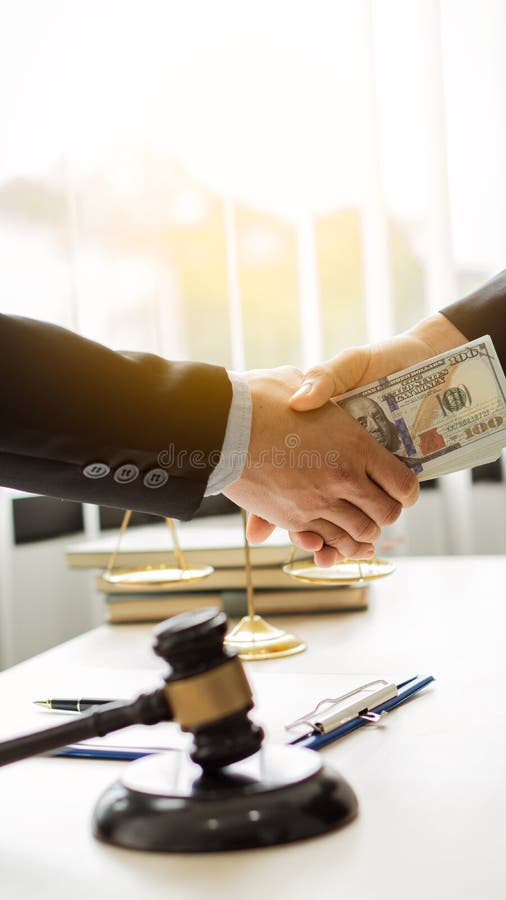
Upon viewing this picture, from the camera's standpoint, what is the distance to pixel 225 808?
56cm

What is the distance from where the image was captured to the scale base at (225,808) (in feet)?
1.80

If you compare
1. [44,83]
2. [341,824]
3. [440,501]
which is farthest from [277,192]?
[341,824]

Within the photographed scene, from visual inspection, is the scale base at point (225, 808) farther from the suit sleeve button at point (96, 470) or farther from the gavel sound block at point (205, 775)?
the suit sleeve button at point (96, 470)

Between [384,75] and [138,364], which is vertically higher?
[384,75]

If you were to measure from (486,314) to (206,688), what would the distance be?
940 mm

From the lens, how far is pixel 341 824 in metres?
0.57

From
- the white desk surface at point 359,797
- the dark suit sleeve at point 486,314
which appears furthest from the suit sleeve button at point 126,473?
the dark suit sleeve at point 486,314

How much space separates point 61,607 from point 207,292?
2.78ft

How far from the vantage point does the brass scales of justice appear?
1.11 metres

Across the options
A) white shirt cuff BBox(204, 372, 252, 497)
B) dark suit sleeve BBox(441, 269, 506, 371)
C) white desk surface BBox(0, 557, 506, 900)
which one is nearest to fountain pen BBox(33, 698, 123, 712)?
white desk surface BBox(0, 557, 506, 900)

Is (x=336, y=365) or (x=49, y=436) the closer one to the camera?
(x=49, y=436)

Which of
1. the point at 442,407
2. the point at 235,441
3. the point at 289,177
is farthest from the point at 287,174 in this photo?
the point at 235,441

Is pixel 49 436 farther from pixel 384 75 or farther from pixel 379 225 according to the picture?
pixel 384 75

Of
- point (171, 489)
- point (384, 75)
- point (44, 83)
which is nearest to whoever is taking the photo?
point (171, 489)
